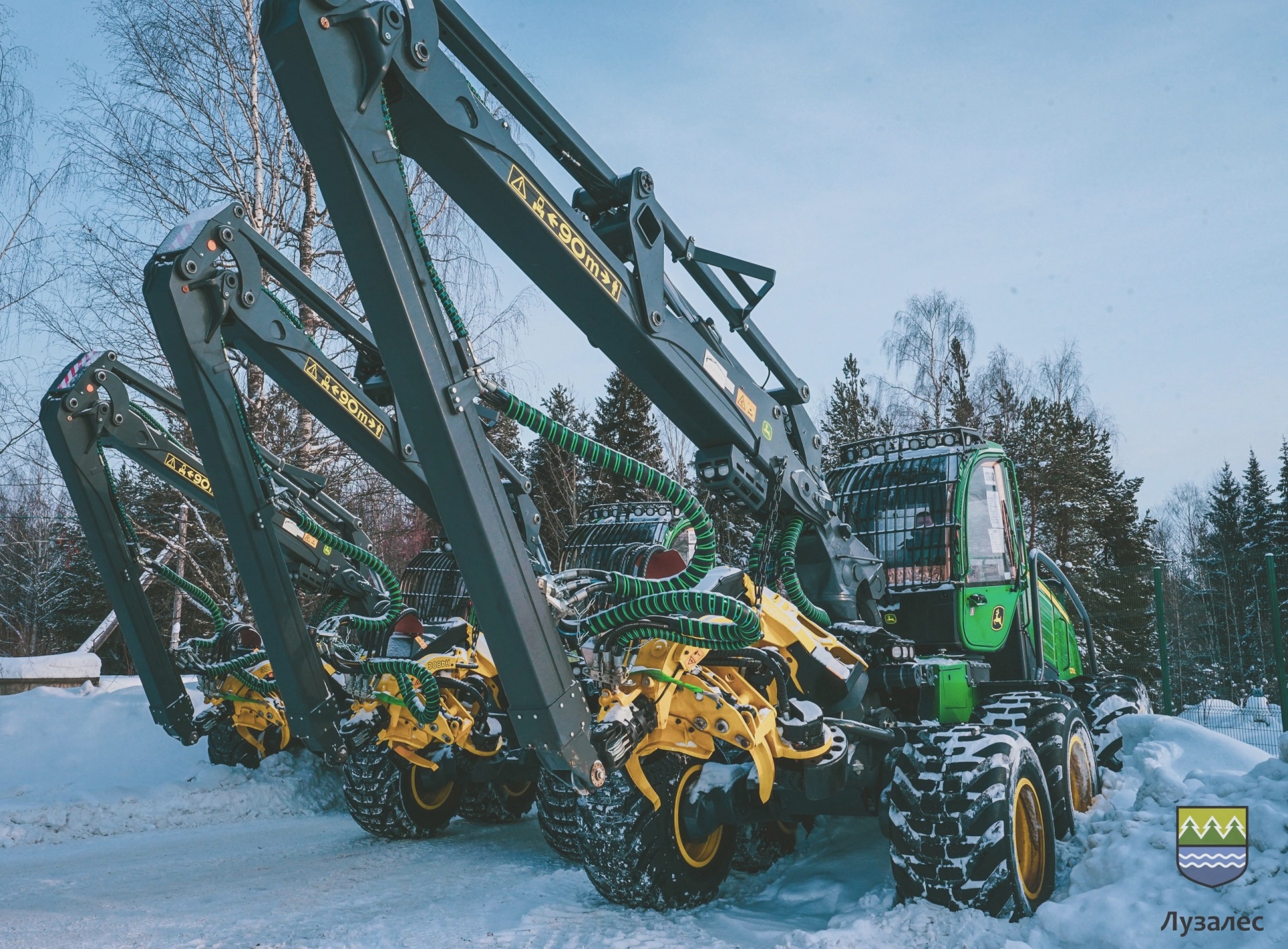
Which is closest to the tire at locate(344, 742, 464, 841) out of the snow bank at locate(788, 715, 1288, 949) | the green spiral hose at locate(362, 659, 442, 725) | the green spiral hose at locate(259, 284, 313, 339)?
the green spiral hose at locate(362, 659, 442, 725)

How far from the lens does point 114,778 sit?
9.04 m

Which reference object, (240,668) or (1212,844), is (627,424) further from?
(1212,844)

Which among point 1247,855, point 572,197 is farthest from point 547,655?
point 1247,855

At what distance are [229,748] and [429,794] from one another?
9.86 ft

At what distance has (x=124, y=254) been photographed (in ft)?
46.4

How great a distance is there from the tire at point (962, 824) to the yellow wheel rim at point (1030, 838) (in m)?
0.01

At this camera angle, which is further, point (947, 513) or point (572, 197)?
point (947, 513)

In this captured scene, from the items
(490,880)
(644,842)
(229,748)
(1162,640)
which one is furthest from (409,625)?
(1162,640)

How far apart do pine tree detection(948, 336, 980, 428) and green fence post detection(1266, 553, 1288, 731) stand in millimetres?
15945

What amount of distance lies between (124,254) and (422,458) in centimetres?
1265

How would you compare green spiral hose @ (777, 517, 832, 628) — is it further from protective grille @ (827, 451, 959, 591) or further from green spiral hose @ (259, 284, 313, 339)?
green spiral hose @ (259, 284, 313, 339)

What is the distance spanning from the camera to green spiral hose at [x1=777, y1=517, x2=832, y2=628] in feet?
17.3

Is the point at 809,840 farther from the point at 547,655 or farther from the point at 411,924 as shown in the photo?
the point at 547,655

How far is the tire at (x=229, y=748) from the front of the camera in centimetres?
886
